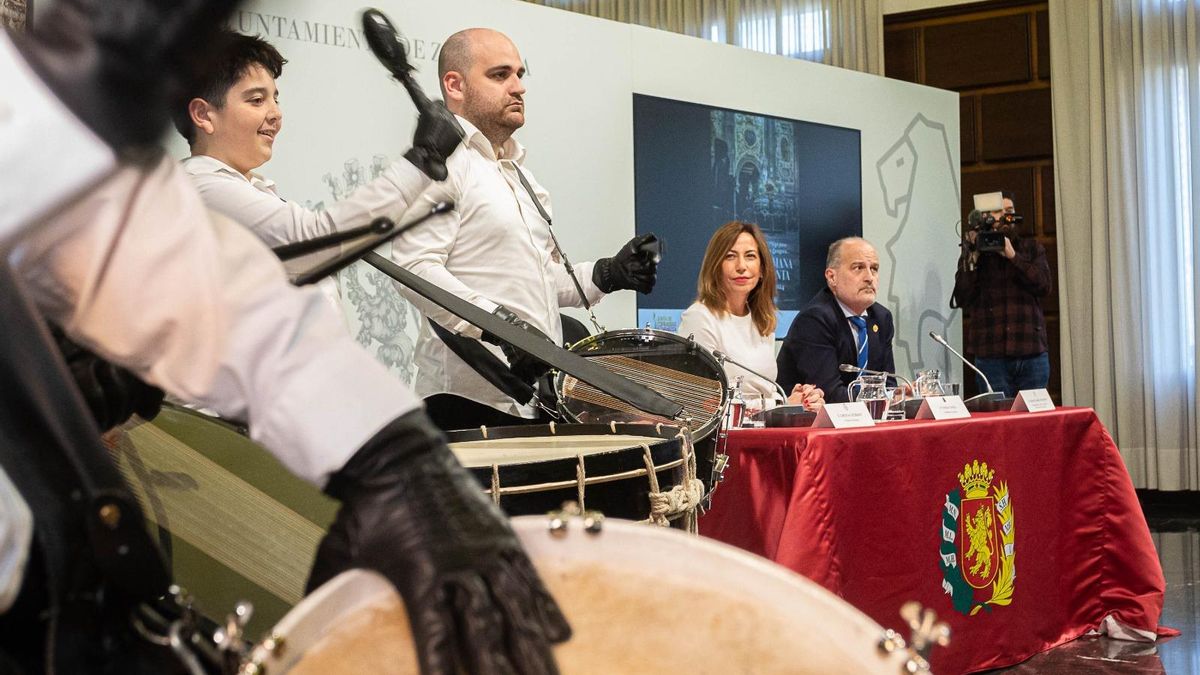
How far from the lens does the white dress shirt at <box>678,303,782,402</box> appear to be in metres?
3.90

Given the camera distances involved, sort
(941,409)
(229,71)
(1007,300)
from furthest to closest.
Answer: (1007,300) < (941,409) < (229,71)

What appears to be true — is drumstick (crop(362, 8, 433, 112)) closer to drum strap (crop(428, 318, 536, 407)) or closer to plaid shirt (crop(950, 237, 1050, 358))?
drum strap (crop(428, 318, 536, 407))

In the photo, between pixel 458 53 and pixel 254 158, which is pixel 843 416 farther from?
pixel 254 158

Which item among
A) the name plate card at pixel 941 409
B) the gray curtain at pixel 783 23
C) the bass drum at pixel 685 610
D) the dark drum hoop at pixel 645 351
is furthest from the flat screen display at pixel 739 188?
the bass drum at pixel 685 610

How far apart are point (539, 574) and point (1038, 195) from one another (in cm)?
737

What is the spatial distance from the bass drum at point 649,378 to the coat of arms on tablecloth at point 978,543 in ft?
3.12

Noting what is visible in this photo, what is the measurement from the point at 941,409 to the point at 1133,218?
4.56 metres

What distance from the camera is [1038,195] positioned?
7352 mm

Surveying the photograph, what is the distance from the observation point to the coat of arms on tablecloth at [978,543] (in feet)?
9.14

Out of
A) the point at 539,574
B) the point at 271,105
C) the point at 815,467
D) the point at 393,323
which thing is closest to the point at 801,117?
the point at 393,323

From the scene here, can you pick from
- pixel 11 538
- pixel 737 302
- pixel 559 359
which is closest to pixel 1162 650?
pixel 737 302

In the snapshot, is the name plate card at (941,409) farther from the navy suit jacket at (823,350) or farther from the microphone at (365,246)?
the microphone at (365,246)

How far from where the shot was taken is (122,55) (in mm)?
475

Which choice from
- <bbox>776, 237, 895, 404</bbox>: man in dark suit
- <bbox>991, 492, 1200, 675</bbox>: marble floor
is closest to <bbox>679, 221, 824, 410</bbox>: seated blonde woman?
<bbox>776, 237, 895, 404</bbox>: man in dark suit
